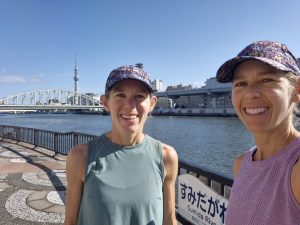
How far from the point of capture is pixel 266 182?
54.5 inches

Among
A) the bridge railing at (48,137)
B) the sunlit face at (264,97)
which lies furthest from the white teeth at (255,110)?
the bridge railing at (48,137)

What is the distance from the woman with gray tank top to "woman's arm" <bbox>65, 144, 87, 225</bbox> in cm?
94

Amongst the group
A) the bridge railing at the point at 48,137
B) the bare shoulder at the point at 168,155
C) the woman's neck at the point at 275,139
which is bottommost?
the bridge railing at the point at 48,137

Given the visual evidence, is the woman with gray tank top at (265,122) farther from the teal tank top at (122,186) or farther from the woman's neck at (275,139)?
the teal tank top at (122,186)

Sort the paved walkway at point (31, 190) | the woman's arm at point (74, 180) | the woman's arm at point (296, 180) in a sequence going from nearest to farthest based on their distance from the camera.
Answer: the woman's arm at point (296, 180), the woman's arm at point (74, 180), the paved walkway at point (31, 190)

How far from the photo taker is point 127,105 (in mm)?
2033

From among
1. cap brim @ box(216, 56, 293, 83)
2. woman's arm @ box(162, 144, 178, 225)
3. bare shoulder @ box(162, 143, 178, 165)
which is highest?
cap brim @ box(216, 56, 293, 83)

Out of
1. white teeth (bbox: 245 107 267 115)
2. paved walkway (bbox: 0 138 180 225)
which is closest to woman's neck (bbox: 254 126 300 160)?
white teeth (bbox: 245 107 267 115)

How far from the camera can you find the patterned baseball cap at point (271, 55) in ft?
4.70

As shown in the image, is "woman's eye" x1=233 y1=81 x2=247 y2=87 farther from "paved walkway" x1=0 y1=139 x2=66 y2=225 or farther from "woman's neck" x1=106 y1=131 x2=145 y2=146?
"paved walkway" x1=0 y1=139 x2=66 y2=225

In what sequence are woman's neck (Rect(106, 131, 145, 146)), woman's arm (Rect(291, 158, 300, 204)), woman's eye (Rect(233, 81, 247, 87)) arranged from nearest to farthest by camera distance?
1. woman's arm (Rect(291, 158, 300, 204))
2. woman's eye (Rect(233, 81, 247, 87))
3. woman's neck (Rect(106, 131, 145, 146))

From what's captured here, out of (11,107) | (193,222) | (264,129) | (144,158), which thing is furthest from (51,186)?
(11,107)

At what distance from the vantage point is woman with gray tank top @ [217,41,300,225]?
1.35 meters

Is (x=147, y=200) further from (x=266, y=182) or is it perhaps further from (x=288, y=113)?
(x=288, y=113)
